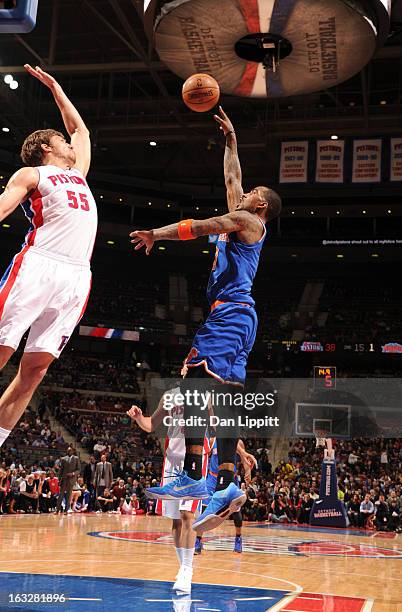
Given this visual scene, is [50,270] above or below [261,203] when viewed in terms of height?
below

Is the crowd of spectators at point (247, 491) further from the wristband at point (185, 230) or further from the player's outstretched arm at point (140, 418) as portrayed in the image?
the wristband at point (185, 230)

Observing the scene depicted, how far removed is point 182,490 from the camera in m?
5.07

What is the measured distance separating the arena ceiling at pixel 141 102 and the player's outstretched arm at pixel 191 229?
11002mm

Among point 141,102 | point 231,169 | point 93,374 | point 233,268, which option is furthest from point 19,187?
point 93,374

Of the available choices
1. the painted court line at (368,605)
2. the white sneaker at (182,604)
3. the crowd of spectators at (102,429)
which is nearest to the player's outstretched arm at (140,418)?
the white sneaker at (182,604)

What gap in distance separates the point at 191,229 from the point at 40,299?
1385mm

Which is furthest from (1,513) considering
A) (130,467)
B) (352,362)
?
(352,362)

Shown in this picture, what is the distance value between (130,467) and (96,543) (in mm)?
10891

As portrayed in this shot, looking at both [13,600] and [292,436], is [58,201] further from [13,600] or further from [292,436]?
[292,436]

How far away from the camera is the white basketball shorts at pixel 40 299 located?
3.89 meters

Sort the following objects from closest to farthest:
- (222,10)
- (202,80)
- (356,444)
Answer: (202,80), (222,10), (356,444)

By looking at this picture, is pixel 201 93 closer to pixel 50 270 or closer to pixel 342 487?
pixel 50 270

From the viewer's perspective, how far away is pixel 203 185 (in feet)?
101

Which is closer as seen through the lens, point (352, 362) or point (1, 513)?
point (1, 513)
